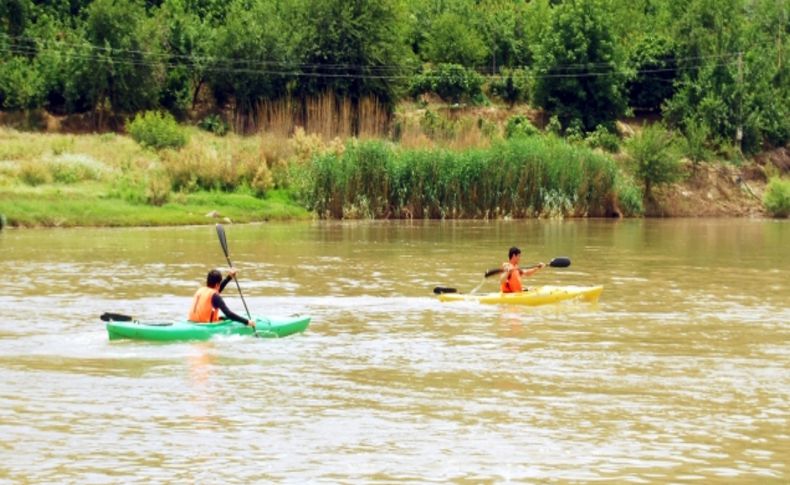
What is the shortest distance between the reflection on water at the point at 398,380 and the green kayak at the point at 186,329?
0.49ft

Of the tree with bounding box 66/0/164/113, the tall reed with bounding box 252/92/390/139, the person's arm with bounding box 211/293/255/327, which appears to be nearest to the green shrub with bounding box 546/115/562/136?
the tall reed with bounding box 252/92/390/139

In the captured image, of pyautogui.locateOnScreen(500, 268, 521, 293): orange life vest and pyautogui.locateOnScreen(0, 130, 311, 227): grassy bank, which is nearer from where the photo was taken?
pyautogui.locateOnScreen(500, 268, 521, 293): orange life vest

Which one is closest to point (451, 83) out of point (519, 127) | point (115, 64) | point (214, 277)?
point (519, 127)

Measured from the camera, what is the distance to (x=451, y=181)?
169 ft

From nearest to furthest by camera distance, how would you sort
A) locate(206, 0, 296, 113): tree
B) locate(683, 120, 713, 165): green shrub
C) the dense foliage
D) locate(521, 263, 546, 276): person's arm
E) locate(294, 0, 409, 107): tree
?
locate(521, 263, 546, 276): person's arm < locate(683, 120, 713, 165): green shrub < the dense foliage < locate(206, 0, 296, 113): tree < locate(294, 0, 409, 107): tree

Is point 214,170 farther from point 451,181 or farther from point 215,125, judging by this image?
point 215,125

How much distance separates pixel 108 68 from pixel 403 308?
138ft

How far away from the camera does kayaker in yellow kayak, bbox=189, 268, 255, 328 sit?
19562 millimetres

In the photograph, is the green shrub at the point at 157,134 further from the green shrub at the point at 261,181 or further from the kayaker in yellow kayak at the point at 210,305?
the kayaker in yellow kayak at the point at 210,305

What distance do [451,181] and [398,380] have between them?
34.7 metres

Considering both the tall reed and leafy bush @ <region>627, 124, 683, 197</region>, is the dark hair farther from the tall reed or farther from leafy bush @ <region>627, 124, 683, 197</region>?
leafy bush @ <region>627, 124, 683, 197</region>

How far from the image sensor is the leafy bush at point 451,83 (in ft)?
234

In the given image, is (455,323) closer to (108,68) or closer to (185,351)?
(185,351)

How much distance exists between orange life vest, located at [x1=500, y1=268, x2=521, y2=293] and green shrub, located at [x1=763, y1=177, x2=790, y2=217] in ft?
126
